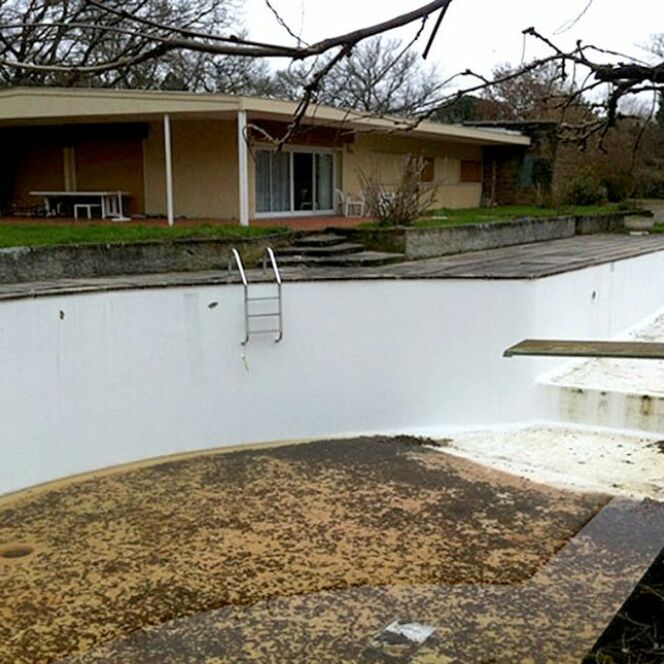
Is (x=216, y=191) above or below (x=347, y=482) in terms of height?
above

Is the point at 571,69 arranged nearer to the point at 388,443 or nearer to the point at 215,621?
the point at 215,621

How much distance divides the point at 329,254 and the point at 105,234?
3.08 m

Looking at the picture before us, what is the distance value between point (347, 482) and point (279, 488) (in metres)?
0.65

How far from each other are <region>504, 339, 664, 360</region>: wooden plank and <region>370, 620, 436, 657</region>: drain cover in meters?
1.78

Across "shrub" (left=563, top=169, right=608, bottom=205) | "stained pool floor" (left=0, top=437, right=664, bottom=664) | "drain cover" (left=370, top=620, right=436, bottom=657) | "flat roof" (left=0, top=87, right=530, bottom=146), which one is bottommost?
"stained pool floor" (left=0, top=437, right=664, bottom=664)

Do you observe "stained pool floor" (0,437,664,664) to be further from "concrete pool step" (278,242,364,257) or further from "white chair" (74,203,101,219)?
"white chair" (74,203,101,219)

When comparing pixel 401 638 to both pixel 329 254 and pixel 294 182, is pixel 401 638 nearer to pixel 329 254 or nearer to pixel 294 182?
pixel 329 254

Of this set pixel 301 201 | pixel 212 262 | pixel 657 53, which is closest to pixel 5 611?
pixel 657 53

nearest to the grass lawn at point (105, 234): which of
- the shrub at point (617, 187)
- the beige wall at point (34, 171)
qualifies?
the beige wall at point (34, 171)

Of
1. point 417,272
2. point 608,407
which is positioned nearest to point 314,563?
point 608,407

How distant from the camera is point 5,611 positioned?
16.6 ft

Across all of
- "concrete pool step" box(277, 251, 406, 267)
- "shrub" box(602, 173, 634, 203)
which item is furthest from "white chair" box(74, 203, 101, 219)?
"shrub" box(602, 173, 634, 203)

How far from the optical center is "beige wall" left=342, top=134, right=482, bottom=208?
18.1 m

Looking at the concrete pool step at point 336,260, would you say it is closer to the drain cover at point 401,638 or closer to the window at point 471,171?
the drain cover at point 401,638
